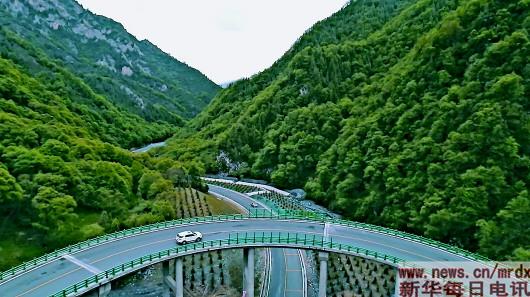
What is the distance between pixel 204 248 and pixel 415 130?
50782 millimetres

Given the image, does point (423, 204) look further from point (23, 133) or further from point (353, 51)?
point (353, 51)

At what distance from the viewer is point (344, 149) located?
93625mm

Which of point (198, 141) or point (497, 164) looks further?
point (198, 141)

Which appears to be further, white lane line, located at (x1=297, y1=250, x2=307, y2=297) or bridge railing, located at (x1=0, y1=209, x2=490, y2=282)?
white lane line, located at (x1=297, y1=250, x2=307, y2=297)

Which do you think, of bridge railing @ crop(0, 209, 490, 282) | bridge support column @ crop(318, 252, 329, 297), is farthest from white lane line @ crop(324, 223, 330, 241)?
bridge support column @ crop(318, 252, 329, 297)

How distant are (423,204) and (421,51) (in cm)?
4228

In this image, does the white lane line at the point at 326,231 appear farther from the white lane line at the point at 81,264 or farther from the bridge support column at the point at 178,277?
the white lane line at the point at 81,264

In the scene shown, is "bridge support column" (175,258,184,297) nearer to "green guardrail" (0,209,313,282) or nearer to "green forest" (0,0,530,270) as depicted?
"green guardrail" (0,209,313,282)

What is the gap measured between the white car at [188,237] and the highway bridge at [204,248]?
79 centimetres

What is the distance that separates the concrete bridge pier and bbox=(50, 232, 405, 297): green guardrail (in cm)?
170

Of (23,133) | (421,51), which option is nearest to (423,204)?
(421,51)

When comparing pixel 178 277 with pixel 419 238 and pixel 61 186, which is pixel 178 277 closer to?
pixel 61 186

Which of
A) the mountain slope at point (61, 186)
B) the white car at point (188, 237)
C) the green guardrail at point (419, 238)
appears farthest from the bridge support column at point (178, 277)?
the green guardrail at point (419, 238)

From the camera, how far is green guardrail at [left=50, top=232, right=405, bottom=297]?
39.6 metres
